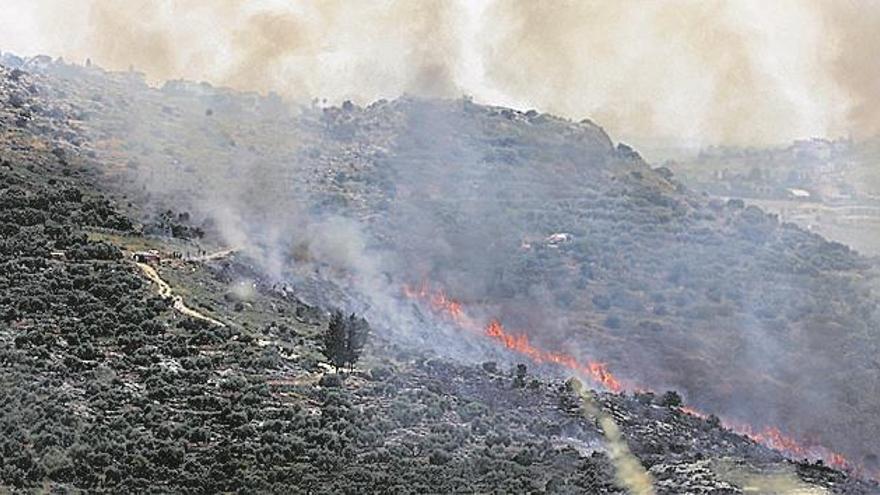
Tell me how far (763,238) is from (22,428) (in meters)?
106

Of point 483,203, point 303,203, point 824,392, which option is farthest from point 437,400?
point 483,203

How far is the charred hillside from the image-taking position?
53.8 m

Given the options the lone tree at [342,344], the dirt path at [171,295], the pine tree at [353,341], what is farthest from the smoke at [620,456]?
the dirt path at [171,295]

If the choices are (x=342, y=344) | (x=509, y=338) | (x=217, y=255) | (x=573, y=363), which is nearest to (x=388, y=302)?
(x=509, y=338)

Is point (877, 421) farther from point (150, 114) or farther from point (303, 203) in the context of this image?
point (150, 114)

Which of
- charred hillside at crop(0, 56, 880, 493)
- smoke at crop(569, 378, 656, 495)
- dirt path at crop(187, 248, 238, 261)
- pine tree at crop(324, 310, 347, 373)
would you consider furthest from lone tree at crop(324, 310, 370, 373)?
dirt path at crop(187, 248, 238, 261)

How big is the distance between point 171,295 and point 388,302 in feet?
106

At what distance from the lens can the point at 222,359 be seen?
63.4 metres

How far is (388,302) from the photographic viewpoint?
102 meters

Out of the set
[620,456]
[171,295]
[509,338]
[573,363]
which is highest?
[509,338]

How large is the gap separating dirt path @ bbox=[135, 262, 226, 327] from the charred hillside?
3.63ft

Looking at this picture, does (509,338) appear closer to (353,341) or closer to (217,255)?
(217,255)

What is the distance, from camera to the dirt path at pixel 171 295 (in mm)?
69812

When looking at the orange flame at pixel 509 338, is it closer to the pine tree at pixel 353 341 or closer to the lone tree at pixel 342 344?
the pine tree at pixel 353 341
